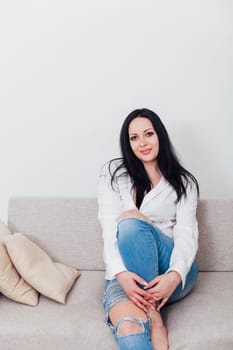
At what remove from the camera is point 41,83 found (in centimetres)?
261

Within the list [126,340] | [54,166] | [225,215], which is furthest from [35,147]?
[126,340]

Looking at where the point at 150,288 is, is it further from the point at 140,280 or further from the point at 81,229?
the point at 81,229

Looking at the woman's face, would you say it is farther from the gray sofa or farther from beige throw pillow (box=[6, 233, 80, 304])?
beige throw pillow (box=[6, 233, 80, 304])

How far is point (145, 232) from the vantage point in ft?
5.90

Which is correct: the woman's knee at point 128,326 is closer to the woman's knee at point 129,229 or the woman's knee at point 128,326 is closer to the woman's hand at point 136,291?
the woman's hand at point 136,291

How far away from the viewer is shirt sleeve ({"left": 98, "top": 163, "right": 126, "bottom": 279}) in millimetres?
1890

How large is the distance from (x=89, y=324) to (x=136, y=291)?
22cm

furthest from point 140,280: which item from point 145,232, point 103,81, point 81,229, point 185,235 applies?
point 103,81

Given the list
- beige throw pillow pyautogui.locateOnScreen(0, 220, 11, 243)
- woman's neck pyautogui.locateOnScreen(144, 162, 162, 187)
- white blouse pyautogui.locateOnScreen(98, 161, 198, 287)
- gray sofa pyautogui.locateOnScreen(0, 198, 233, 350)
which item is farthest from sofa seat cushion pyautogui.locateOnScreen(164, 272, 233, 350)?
beige throw pillow pyautogui.locateOnScreen(0, 220, 11, 243)

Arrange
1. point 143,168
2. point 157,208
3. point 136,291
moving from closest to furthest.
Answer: point 136,291, point 157,208, point 143,168

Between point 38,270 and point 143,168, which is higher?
point 143,168

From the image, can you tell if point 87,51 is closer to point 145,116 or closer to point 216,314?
point 145,116

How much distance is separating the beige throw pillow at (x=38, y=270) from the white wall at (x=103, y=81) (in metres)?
0.69

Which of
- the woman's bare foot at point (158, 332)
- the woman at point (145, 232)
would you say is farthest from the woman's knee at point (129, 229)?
the woman's bare foot at point (158, 332)
